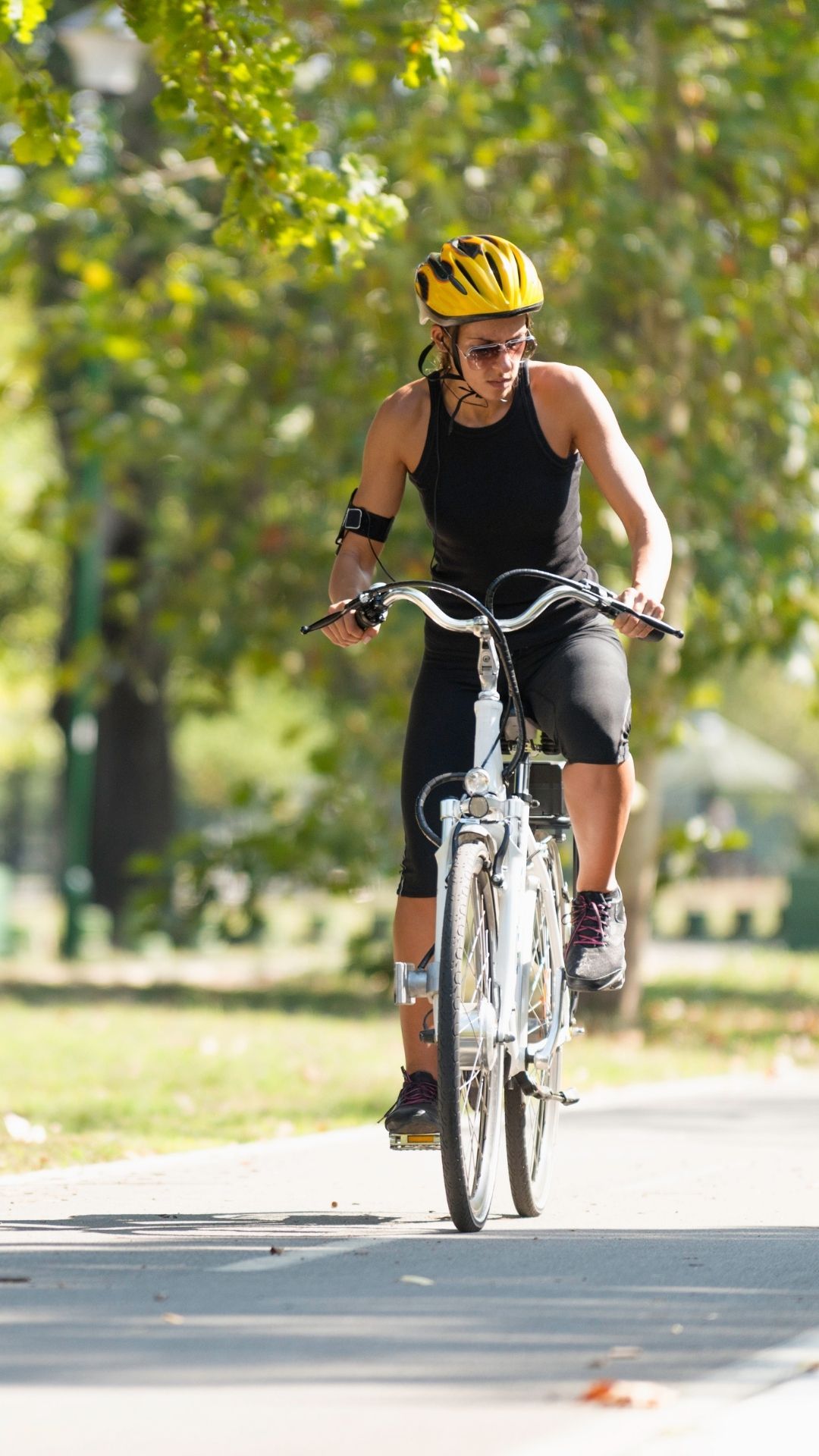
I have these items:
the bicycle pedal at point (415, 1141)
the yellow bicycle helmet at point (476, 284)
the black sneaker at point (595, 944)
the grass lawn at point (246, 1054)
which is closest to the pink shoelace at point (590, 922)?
the black sneaker at point (595, 944)

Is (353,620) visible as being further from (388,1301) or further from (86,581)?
(86,581)

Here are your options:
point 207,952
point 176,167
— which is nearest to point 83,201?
point 176,167

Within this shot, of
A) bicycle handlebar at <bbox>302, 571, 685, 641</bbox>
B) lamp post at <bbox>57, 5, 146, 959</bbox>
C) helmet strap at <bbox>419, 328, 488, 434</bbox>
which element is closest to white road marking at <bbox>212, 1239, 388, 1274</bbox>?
bicycle handlebar at <bbox>302, 571, 685, 641</bbox>

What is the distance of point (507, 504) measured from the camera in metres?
→ 5.52

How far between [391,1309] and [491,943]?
116 centimetres

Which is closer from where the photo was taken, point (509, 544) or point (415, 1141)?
point (415, 1141)

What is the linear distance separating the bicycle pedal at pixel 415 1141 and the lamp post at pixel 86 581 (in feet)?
31.9

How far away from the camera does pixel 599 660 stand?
5535 millimetres

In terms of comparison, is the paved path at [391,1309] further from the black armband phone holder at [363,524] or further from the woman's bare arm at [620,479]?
the black armband phone holder at [363,524]

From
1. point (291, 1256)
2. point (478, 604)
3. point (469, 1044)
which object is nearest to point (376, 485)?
point (478, 604)

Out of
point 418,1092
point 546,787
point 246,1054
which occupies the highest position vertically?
point 546,787

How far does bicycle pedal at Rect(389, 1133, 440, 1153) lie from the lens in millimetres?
5406

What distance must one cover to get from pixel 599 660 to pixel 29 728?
37390 millimetres

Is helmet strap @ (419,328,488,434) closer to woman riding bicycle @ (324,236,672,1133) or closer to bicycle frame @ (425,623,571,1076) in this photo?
woman riding bicycle @ (324,236,672,1133)
